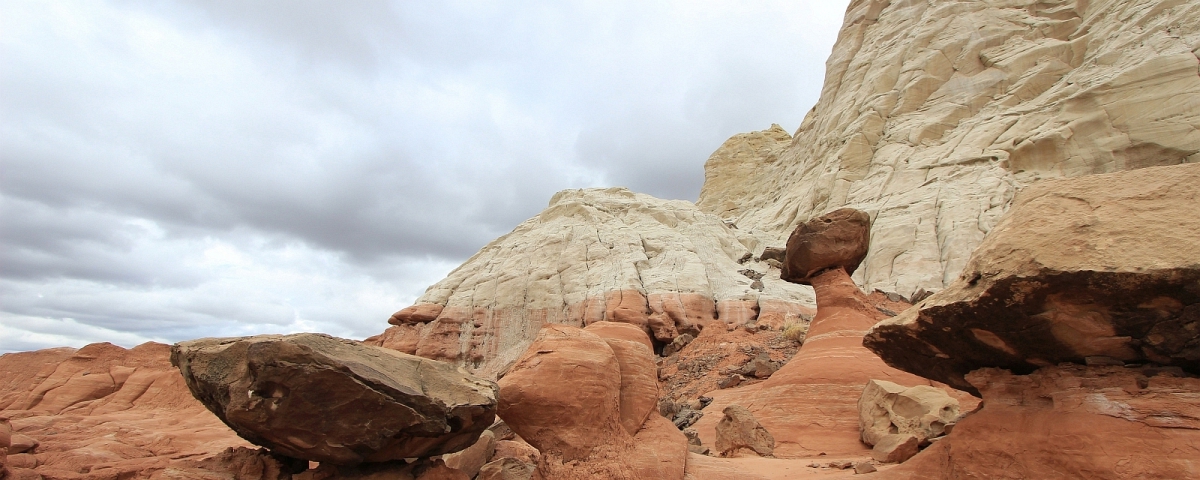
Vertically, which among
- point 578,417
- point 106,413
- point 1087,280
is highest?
point 1087,280

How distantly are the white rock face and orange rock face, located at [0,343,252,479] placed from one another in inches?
959

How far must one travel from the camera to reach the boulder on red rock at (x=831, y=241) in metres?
14.2

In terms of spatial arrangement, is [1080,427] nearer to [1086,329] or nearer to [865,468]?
[1086,329]

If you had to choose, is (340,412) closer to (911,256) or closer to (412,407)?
(412,407)

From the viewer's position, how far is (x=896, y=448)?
25.9 feet

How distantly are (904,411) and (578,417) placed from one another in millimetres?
5906

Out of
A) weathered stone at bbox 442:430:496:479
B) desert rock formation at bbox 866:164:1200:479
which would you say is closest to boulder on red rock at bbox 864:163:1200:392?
desert rock formation at bbox 866:164:1200:479

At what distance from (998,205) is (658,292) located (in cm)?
1618

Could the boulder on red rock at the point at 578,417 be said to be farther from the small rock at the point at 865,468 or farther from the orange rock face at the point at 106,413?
the orange rock face at the point at 106,413

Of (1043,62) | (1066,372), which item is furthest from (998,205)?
(1066,372)

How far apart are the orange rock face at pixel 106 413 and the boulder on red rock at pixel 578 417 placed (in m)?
3.22

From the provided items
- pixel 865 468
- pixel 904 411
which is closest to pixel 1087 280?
pixel 865 468

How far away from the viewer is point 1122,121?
25.4 m

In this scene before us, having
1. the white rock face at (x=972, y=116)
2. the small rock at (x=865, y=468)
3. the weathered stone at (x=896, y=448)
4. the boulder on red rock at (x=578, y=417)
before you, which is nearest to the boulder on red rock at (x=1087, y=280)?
the small rock at (x=865, y=468)
